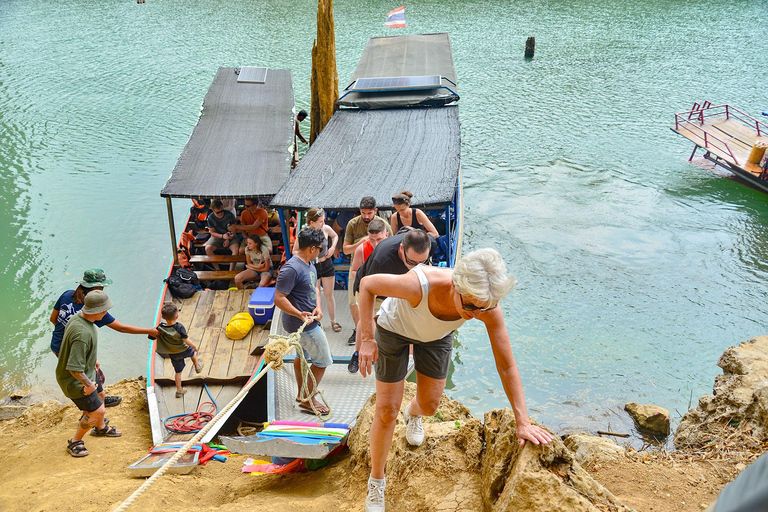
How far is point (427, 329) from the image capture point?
398cm

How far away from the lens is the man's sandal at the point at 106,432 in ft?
23.8

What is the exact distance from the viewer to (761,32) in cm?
2806

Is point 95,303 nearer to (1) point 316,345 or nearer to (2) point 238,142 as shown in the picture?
(1) point 316,345

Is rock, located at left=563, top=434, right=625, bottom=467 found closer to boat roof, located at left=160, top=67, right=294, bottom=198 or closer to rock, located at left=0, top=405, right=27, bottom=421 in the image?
boat roof, located at left=160, top=67, right=294, bottom=198

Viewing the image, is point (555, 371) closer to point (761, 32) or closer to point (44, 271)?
point (44, 271)

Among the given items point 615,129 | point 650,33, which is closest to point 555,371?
point 615,129

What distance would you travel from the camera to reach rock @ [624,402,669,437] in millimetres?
8727

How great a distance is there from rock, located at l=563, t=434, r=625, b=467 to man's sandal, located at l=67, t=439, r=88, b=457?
5.35 m

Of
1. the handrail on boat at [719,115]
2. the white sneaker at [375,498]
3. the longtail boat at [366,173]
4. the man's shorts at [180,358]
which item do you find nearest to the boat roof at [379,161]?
the longtail boat at [366,173]

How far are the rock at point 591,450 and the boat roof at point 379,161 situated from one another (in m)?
3.75

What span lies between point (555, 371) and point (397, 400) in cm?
692

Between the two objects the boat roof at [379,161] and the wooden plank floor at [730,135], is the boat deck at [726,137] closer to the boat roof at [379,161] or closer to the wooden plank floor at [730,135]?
the wooden plank floor at [730,135]

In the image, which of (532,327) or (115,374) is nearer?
(115,374)

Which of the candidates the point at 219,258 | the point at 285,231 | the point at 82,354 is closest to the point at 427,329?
the point at 82,354
